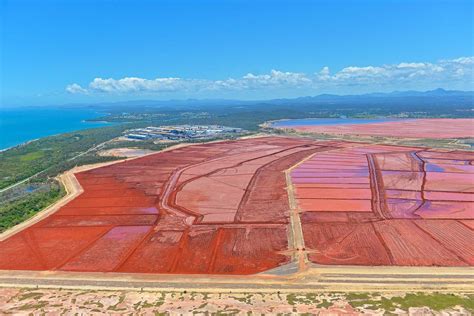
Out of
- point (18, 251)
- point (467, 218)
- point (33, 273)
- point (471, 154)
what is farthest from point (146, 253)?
point (471, 154)

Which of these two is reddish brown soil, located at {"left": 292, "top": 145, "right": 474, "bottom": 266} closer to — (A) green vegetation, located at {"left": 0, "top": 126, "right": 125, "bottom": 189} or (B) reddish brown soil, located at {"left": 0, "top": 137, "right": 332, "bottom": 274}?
(B) reddish brown soil, located at {"left": 0, "top": 137, "right": 332, "bottom": 274}

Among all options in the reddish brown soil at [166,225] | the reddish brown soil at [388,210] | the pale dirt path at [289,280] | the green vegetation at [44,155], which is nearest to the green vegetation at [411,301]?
the pale dirt path at [289,280]

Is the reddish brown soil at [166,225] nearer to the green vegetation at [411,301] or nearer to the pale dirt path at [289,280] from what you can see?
the pale dirt path at [289,280]

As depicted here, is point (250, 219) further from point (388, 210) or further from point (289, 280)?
point (388, 210)

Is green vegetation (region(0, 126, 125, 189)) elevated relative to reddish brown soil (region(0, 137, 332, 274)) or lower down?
elevated

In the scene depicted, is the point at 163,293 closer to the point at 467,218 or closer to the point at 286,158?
the point at 467,218

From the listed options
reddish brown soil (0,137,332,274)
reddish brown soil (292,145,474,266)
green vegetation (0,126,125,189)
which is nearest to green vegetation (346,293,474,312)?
reddish brown soil (292,145,474,266)

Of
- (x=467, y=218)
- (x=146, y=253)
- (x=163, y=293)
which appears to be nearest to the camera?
(x=163, y=293)
